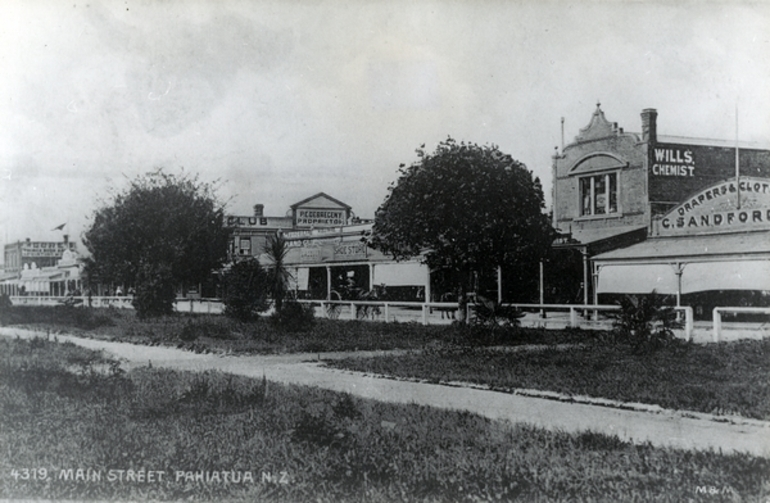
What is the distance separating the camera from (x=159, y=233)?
1149 inches

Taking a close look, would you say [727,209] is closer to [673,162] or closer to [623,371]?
[673,162]

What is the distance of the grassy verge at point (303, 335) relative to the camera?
52.2 feet

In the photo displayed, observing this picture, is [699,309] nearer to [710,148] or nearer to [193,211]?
[710,148]

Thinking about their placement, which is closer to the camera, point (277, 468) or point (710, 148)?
point (277, 468)

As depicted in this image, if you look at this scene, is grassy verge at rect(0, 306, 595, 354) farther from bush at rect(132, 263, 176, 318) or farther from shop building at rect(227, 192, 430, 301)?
shop building at rect(227, 192, 430, 301)

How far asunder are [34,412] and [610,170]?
2162cm

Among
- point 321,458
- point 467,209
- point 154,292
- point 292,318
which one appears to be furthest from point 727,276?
A: point 154,292

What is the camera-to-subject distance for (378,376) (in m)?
11.7

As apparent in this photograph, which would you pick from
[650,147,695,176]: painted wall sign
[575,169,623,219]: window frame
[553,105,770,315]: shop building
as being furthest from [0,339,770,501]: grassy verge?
[650,147,695,176]: painted wall sign

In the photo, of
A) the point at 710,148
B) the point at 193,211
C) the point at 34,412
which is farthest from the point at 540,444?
the point at 193,211

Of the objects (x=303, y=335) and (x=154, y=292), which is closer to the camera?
(x=303, y=335)

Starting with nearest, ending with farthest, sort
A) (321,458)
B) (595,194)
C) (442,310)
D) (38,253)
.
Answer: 1. (321,458)
2. (442,310)
3. (595,194)
4. (38,253)

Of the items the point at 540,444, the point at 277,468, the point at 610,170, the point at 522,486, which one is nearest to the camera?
the point at 522,486

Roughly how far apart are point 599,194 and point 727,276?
7599 mm
